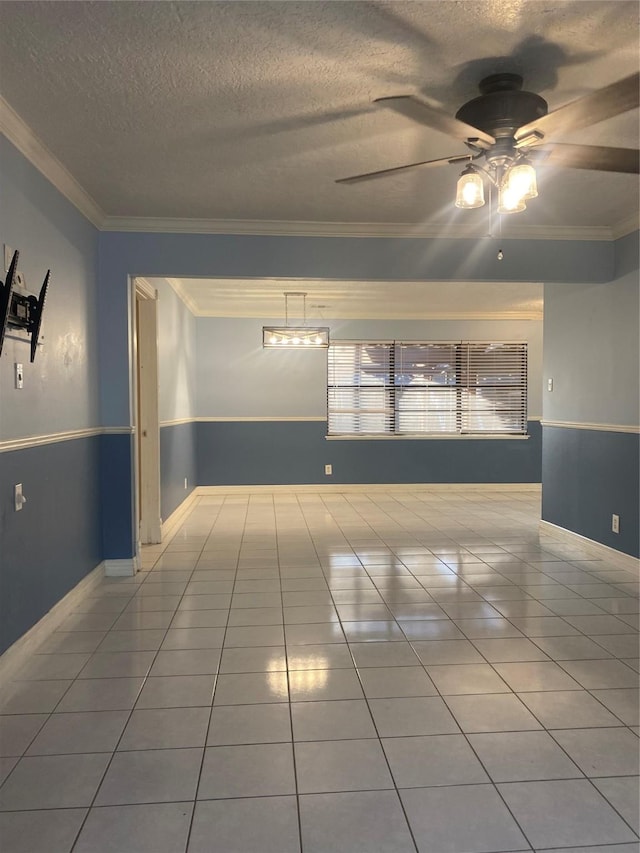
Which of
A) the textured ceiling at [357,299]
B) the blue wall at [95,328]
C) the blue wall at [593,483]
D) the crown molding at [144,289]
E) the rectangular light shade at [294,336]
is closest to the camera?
the blue wall at [95,328]

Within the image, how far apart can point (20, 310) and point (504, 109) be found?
6.80 feet

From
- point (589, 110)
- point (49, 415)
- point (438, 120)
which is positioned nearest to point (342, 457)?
point (49, 415)

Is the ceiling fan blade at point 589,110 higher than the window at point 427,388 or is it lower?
higher

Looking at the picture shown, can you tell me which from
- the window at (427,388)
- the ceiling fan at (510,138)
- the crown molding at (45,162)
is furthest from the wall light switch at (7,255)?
the window at (427,388)

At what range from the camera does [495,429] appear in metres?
7.75

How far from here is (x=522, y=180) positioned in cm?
206

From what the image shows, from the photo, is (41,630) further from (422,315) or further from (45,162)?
(422,315)

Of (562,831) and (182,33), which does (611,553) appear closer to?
(562,831)

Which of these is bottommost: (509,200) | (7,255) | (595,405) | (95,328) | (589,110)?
(595,405)

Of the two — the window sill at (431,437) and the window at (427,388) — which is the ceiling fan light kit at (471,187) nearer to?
the window at (427,388)

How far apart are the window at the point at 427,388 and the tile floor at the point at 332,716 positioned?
381cm

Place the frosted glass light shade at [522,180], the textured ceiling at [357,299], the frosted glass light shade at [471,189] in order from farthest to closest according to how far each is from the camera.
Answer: the textured ceiling at [357,299] → the frosted glass light shade at [471,189] → the frosted glass light shade at [522,180]

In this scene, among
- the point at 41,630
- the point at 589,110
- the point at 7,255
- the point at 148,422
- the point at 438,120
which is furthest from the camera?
the point at 148,422

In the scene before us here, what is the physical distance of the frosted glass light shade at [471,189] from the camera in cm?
217
